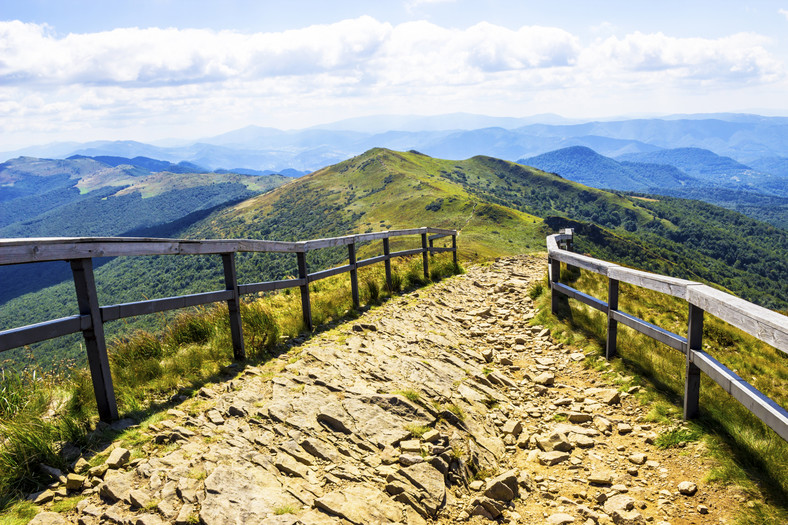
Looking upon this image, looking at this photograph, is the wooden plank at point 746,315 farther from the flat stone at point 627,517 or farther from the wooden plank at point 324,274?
the wooden plank at point 324,274

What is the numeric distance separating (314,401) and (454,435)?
5.77ft

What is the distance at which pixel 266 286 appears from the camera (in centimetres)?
799

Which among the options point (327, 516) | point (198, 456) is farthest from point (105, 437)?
point (327, 516)

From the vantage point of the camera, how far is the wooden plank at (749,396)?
3887 millimetres

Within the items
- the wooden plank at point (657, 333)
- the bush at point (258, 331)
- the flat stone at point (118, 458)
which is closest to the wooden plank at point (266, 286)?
the bush at point (258, 331)

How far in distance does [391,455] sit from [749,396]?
347 cm

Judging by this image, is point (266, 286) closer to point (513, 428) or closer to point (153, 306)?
point (153, 306)

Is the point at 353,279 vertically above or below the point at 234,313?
below

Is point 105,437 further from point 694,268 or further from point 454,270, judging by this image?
point 694,268

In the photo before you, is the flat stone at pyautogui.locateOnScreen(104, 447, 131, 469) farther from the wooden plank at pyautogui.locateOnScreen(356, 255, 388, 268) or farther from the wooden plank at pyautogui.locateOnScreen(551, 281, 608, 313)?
the wooden plank at pyautogui.locateOnScreen(356, 255, 388, 268)

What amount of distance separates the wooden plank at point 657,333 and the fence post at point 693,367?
15 centimetres

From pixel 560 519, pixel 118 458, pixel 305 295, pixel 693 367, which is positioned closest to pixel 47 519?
pixel 118 458

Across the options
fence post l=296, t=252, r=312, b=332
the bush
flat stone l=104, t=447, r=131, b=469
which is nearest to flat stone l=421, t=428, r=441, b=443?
flat stone l=104, t=447, r=131, b=469

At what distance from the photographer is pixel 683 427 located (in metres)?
5.48
